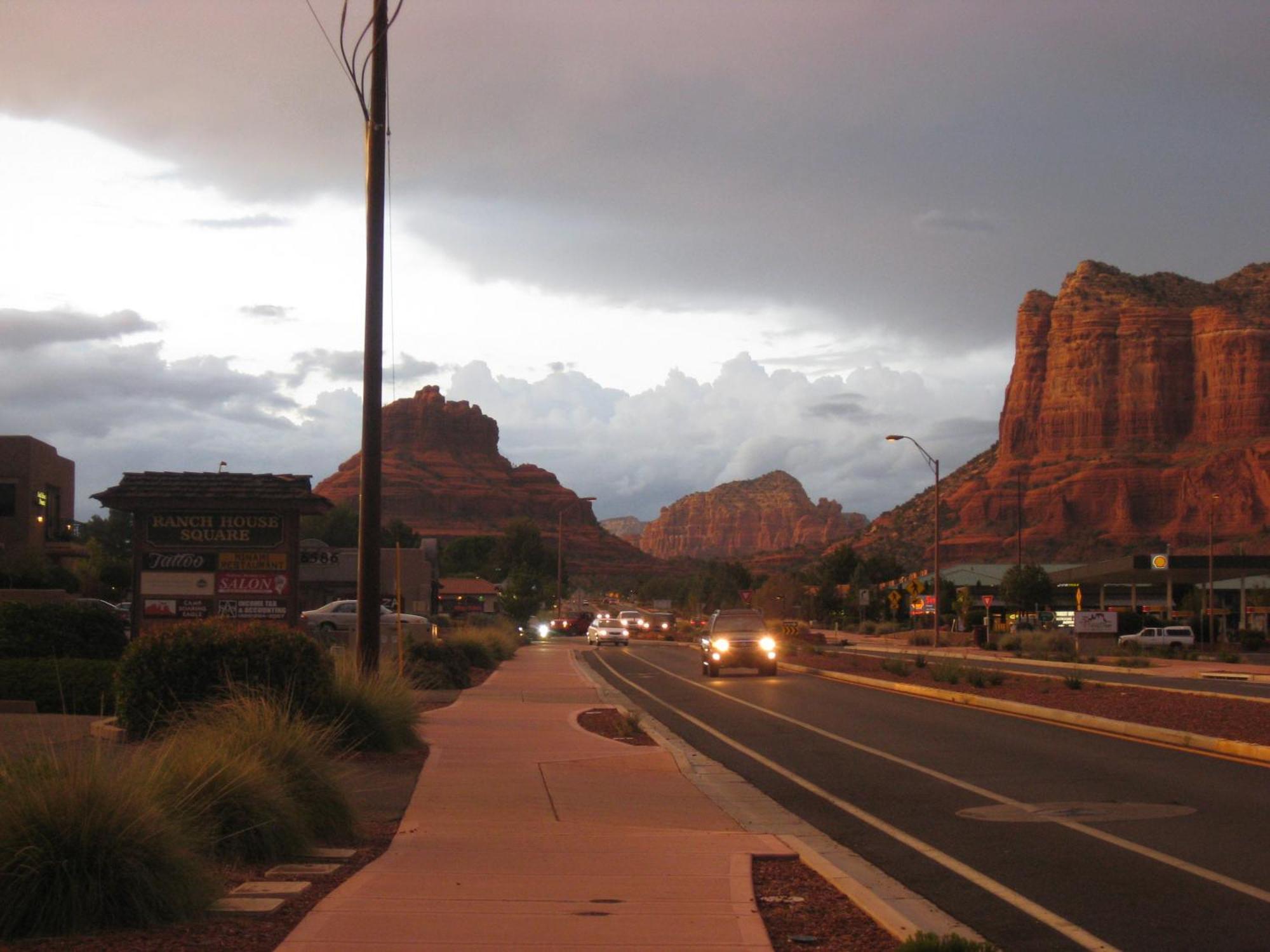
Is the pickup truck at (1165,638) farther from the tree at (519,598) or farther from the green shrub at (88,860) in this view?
the green shrub at (88,860)

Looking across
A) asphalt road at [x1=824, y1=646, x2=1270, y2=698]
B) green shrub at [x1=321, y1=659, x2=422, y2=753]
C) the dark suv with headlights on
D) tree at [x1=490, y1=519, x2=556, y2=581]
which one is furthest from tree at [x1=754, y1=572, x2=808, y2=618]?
green shrub at [x1=321, y1=659, x2=422, y2=753]

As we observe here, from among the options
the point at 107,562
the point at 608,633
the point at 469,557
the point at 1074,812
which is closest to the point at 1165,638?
the point at 608,633

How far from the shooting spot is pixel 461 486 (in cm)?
16388

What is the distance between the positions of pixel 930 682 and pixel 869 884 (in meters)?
20.4

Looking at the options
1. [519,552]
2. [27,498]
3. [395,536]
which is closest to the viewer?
[27,498]

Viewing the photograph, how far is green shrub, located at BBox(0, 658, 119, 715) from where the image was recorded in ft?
56.9

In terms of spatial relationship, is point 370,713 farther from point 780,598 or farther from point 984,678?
point 780,598

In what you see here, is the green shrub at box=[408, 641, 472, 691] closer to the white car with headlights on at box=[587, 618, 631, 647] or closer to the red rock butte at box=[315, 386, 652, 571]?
the white car with headlights on at box=[587, 618, 631, 647]

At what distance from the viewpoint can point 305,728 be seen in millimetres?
10039

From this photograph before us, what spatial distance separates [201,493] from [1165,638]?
47444 millimetres

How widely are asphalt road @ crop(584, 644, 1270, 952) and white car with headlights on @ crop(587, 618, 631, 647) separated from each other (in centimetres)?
3909

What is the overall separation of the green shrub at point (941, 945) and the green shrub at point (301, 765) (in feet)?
14.5

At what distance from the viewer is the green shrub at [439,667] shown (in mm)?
25500

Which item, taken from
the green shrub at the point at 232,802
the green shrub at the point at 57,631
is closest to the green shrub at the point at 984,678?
the green shrub at the point at 57,631
